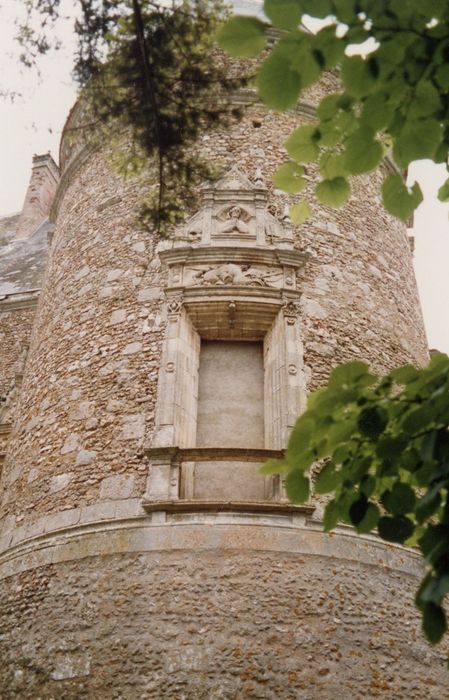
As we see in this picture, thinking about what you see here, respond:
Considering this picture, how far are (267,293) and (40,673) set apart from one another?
166 inches

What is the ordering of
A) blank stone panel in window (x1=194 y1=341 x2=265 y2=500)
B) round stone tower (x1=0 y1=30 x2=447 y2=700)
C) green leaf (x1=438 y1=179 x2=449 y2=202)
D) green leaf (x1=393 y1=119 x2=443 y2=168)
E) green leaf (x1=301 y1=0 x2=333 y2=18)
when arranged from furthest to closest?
1. blank stone panel in window (x1=194 y1=341 x2=265 y2=500)
2. round stone tower (x1=0 y1=30 x2=447 y2=700)
3. green leaf (x1=438 y1=179 x2=449 y2=202)
4. green leaf (x1=393 y1=119 x2=443 y2=168)
5. green leaf (x1=301 y1=0 x2=333 y2=18)

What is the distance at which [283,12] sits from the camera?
203 centimetres

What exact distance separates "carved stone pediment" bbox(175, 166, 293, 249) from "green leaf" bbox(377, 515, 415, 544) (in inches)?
220

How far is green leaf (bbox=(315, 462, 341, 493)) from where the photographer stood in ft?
8.25

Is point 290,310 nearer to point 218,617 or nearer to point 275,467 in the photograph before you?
point 218,617

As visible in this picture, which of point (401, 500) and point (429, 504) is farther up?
point (401, 500)

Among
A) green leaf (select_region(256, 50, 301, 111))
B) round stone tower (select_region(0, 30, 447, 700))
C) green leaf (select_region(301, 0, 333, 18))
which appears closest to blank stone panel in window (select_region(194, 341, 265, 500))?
round stone tower (select_region(0, 30, 447, 700))

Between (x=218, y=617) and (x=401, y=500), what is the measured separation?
350 centimetres

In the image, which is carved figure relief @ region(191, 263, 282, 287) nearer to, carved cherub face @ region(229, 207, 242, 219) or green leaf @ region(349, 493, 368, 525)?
carved cherub face @ region(229, 207, 242, 219)

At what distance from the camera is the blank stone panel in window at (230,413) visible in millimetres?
6539

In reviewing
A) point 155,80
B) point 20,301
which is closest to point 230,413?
point 155,80

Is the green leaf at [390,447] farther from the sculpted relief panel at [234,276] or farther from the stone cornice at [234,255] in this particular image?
the stone cornice at [234,255]

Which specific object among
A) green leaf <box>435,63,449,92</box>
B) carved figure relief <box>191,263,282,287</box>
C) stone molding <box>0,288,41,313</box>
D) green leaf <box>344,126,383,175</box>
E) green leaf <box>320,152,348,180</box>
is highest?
stone molding <box>0,288,41,313</box>

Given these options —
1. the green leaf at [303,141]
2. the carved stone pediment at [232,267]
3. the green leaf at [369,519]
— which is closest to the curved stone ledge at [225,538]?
the carved stone pediment at [232,267]
